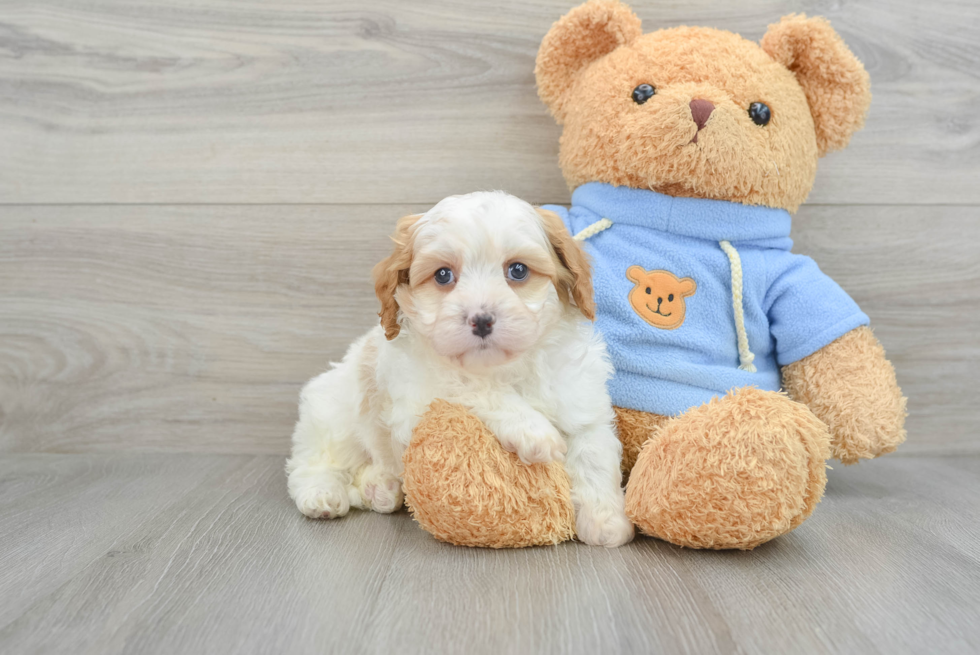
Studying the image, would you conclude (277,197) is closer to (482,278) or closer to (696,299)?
(482,278)

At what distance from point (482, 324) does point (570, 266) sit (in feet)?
0.77

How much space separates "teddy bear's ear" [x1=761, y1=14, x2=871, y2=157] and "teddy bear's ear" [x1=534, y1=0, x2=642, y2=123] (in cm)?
30

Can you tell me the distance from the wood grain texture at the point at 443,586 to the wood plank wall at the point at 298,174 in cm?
47

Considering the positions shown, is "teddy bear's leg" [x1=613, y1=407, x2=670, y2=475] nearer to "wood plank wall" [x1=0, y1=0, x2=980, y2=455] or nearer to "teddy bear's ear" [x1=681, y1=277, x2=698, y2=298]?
"teddy bear's ear" [x1=681, y1=277, x2=698, y2=298]

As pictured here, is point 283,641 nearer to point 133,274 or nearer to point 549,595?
point 549,595

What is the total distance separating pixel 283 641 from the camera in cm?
88

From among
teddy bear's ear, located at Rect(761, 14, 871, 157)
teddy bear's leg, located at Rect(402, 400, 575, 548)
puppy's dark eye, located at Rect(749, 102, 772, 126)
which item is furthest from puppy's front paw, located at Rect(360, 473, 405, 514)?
teddy bear's ear, located at Rect(761, 14, 871, 157)

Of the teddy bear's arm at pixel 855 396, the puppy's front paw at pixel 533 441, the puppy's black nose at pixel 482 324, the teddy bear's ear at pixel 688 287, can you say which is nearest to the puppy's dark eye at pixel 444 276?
the puppy's black nose at pixel 482 324

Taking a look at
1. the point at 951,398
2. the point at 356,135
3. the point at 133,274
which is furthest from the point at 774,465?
the point at 133,274

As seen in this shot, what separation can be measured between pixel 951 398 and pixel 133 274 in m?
2.13

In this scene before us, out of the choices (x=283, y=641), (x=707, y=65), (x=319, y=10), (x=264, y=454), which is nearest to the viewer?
(x=283, y=641)

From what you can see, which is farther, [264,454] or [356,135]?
[264,454]

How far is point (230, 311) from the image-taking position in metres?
1.79

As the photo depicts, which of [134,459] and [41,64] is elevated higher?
[41,64]
